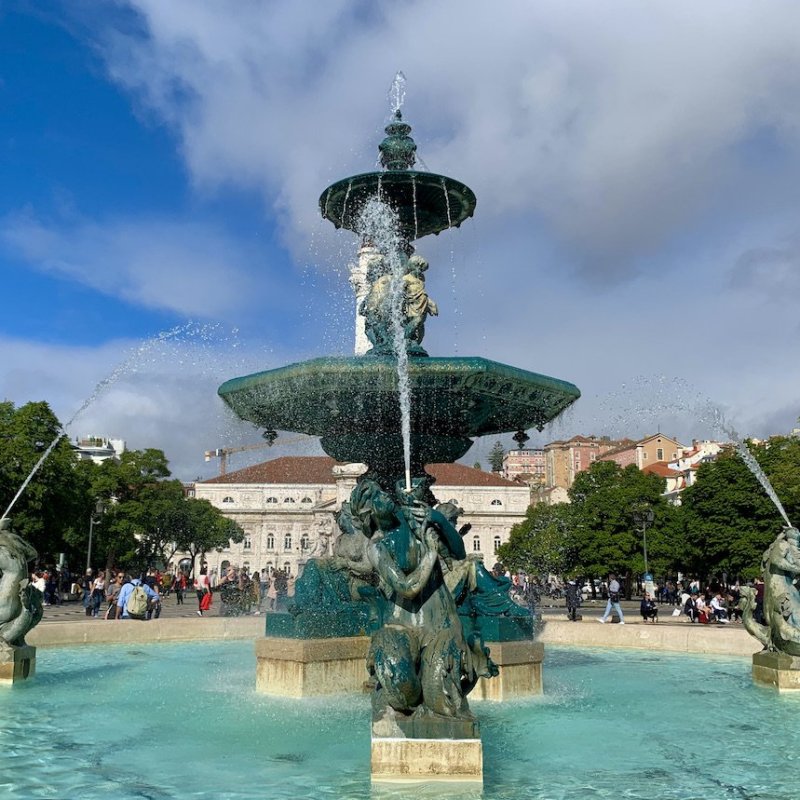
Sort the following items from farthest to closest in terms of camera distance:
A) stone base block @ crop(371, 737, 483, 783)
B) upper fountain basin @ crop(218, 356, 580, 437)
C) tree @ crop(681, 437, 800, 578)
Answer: tree @ crop(681, 437, 800, 578) → upper fountain basin @ crop(218, 356, 580, 437) → stone base block @ crop(371, 737, 483, 783)

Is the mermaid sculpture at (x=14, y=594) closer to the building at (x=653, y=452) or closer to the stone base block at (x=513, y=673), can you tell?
the stone base block at (x=513, y=673)

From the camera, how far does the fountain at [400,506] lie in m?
5.04

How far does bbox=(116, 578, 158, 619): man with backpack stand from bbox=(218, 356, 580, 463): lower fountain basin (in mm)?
7380

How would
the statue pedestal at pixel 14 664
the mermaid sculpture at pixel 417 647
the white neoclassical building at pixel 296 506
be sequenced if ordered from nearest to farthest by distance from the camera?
the mermaid sculpture at pixel 417 647, the statue pedestal at pixel 14 664, the white neoclassical building at pixel 296 506

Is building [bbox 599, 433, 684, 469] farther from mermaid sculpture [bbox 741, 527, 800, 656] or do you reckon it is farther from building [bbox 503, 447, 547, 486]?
mermaid sculpture [bbox 741, 527, 800, 656]

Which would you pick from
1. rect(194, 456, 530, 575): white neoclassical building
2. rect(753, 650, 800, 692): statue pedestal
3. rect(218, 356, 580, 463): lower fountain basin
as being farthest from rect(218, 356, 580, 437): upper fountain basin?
rect(194, 456, 530, 575): white neoclassical building

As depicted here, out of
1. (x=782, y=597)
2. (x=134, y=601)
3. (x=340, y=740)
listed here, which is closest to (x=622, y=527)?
(x=134, y=601)

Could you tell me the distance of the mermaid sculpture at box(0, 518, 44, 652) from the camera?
8.62 meters

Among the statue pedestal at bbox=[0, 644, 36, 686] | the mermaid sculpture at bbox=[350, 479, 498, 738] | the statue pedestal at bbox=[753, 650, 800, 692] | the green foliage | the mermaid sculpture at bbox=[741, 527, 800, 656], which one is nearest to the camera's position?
the mermaid sculpture at bbox=[350, 479, 498, 738]

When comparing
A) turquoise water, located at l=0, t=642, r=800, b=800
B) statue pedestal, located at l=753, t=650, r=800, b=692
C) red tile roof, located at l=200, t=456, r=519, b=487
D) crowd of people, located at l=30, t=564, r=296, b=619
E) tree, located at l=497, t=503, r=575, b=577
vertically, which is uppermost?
red tile roof, located at l=200, t=456, r=519, b=487

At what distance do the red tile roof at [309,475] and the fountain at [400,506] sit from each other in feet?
284

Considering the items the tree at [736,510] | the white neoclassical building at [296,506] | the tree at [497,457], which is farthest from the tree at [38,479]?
the tree at [497,457]

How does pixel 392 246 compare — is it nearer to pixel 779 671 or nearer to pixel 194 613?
pixel 779 671

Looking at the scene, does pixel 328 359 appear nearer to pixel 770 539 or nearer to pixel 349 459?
pixel 349 459
